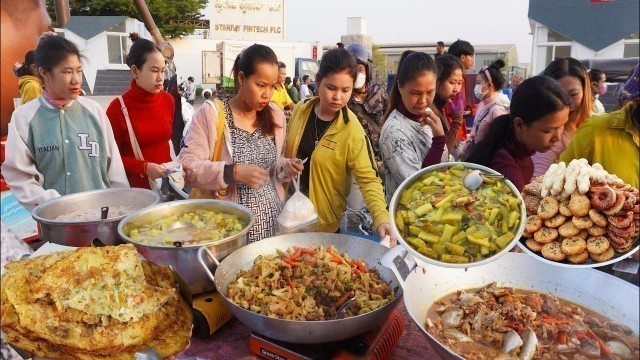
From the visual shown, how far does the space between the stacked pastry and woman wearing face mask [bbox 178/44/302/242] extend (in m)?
1.22

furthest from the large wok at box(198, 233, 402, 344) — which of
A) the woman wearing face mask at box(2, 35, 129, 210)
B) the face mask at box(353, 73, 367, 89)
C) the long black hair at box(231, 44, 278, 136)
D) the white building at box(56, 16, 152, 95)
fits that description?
the face mask at box(353, 73, 367, 89)

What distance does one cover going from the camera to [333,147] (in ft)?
7.94

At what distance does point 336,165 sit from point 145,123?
142 cm

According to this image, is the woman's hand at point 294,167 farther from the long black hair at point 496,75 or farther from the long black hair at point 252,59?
the long black hair at point 496,75

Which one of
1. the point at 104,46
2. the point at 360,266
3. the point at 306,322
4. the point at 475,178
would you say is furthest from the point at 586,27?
the point at 104,46

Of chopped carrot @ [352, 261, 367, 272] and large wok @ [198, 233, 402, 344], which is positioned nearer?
large wok @ [198, 233, 402, 344]

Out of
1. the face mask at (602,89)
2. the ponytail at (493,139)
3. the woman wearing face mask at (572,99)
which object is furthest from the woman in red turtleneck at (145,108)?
the face mask at (602,89)

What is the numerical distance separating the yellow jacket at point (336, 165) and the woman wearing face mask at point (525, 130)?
0.71 metres

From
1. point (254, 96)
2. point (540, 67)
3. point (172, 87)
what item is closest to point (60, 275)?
point (254, 96)

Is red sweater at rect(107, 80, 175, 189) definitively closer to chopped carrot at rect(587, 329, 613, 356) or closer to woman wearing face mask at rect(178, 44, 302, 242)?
woman wearing face mask at rect(178, 44, 302, 242)

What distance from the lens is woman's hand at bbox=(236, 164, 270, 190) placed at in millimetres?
2010

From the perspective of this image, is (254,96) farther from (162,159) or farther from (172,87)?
(172,87)

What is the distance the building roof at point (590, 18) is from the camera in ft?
4.29

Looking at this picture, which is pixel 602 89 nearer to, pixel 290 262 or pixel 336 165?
pixel 336 165
